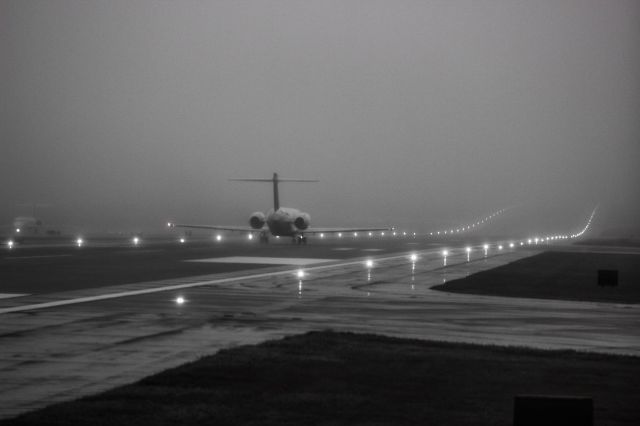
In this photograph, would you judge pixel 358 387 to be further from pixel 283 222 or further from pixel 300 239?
pixel 300 239

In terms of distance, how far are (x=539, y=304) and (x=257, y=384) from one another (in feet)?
50.6

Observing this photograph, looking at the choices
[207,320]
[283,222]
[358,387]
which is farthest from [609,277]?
[283,222]

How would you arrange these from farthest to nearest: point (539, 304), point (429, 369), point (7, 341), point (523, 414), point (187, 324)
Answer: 1. point (539, 304)
2. point (187, 324)
3. point (7, 341)
4. point (429, 369)
5. point (523, 414)

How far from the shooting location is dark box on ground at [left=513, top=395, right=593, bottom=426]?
7.96 meters

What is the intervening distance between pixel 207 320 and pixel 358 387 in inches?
334

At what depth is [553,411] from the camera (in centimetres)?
797

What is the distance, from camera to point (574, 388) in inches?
452

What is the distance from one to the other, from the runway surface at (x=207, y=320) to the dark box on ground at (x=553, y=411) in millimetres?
5929

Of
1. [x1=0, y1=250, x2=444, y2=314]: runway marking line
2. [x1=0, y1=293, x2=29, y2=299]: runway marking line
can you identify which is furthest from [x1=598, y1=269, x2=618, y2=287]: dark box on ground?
[x1=0, y1=293, x2=29, y2=299]: runway marking line

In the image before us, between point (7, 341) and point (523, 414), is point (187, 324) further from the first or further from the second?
point (523, 414)

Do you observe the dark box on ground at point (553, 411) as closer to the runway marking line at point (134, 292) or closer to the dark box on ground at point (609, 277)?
the runway marking line at point (134, 292)

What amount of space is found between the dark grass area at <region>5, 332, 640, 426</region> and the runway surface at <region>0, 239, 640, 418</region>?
3.15 ft

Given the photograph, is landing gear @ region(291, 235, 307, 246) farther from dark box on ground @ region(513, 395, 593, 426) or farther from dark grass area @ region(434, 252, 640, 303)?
dark box on ground @ region(513, 395, 593, 426)

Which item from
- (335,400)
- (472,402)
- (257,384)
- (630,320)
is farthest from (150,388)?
(630,320)
